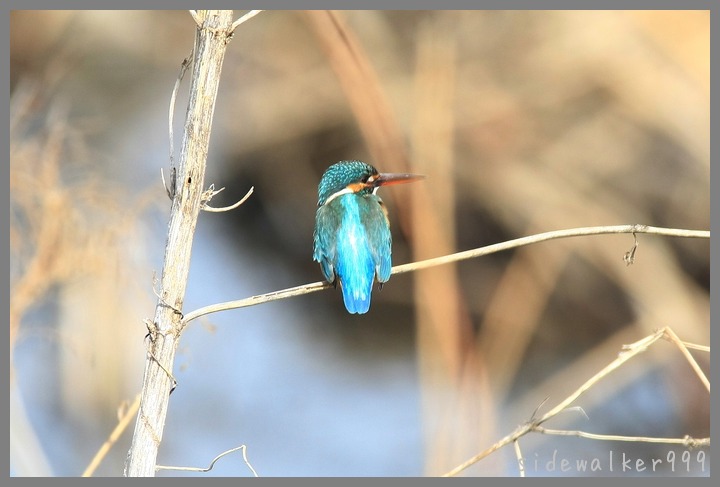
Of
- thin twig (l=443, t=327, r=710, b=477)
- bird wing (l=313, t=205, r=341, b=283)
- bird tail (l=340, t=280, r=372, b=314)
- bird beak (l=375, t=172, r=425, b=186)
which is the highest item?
bird beak (l=375, t=172, r=425, b=186)

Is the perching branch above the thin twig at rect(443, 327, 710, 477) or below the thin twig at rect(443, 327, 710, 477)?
above

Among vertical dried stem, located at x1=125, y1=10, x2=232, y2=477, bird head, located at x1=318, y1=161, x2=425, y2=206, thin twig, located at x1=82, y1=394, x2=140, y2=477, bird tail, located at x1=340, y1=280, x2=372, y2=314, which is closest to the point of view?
vertical dried stem, located at x1=125, y1=10, x2=232, y2=477

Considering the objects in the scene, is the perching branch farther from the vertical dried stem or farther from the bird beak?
the bird beak

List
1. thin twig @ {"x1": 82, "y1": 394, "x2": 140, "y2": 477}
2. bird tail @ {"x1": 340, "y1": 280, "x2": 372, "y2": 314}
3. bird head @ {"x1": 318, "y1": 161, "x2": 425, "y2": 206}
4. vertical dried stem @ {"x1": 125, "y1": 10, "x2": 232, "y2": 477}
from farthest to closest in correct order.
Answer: bird head @ {"x1": 318, "y1": 161, "x2": 425, "y2": 206}
bird tail @ {"x1": 340, "y1": 280, "x2": 372, "y2": 314}
thin twig @ {"x1": 82, "y1": 394, "x2": 140, "y2": 477}
vertical dried stem @ {"x1": 125, "y1": 10, "x2": 232, "y2": 477}

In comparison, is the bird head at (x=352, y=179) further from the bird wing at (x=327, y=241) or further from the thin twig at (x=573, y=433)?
the thin twig at (x=573, y=433)

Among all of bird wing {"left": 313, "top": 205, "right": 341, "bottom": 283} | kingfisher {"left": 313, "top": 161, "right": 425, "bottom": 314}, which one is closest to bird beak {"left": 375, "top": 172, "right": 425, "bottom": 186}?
kingfisher {"left": 313, "top": 161, "right": 425, "bottom": 314}

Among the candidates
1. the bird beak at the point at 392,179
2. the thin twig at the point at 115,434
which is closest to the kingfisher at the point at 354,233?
the bird beak at the point at 392,179

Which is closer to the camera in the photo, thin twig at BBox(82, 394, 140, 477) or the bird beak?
thin twig at BBox(82, 394, 140, 477)
